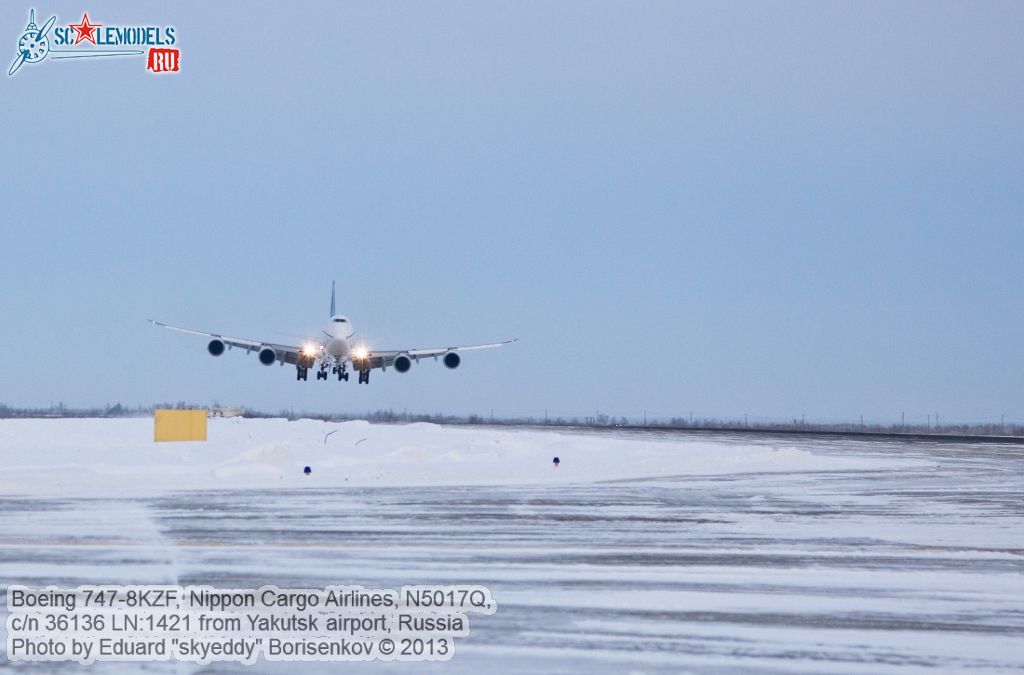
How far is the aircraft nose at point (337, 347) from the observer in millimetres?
57375

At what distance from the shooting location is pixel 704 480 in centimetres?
2762

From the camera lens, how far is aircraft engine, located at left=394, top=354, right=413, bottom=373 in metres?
61.4

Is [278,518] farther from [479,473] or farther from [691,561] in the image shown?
[479,473]

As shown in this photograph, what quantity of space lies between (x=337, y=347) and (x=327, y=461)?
27.2m

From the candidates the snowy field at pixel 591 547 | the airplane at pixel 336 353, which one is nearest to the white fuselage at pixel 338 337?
the airplane at pixel 336 353

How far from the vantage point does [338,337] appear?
57.6 meters

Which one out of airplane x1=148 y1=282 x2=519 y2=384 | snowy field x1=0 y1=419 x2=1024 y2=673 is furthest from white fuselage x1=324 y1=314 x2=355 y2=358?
snowy field x1=0 y1=419 x2=1024 y2=673

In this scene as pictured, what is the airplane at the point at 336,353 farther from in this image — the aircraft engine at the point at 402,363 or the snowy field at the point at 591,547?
the snowy field at the point at 591,547

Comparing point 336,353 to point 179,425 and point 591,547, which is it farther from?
point 591,547

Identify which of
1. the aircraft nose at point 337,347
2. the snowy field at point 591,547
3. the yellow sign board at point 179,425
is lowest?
the snowy field at point 591,547

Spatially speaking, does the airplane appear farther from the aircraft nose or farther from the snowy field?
Answer: the snowy field

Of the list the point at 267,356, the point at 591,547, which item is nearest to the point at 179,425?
the point at 267,356

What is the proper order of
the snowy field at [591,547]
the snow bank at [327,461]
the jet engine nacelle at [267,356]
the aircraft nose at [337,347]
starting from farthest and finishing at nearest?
1. the jet engine nacelle at [267,356]
2. the aircraft nose at [337,347]
3. the snow bank at [327,461]
4. the snowy field at [591,547]

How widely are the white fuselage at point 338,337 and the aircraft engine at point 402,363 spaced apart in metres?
3.86
